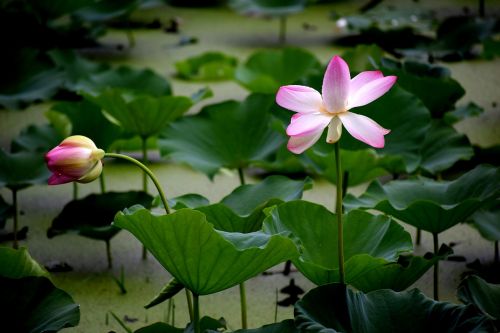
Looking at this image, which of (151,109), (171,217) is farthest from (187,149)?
(171,217)

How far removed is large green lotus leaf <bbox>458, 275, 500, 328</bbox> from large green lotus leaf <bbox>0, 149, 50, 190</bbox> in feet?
3.15

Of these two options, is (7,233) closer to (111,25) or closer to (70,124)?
(70,124)

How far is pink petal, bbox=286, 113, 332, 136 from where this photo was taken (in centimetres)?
125

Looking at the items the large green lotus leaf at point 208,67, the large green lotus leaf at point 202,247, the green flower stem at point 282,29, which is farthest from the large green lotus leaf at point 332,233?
the green flower stem at point 282,29

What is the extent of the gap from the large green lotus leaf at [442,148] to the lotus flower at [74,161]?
0.95m

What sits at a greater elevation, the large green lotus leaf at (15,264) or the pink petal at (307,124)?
the pink petal at (307,124)

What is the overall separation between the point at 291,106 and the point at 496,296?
44 centimetres

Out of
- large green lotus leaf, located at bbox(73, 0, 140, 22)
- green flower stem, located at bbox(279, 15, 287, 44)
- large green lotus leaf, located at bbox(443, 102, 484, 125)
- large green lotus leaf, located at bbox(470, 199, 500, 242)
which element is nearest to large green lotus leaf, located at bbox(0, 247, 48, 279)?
large green lotus leaf, located at bbox(470, 199, 500, 242)

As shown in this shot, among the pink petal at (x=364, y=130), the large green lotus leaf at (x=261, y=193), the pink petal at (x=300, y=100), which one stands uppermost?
the pink petal at (x=300, y=100)

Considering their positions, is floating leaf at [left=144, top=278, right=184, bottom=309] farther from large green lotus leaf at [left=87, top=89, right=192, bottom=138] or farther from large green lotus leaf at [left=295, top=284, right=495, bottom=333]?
large green lotus leaf at [left=87, top=89, right=192, bottom=138]

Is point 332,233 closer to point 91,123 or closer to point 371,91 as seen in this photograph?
point 371,91

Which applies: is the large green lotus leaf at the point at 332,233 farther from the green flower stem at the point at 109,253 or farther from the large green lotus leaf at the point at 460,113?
the large green lotus leaf at the point at 460,113

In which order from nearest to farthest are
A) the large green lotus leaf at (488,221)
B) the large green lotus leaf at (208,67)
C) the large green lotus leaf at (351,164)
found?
the large green lotus leaf at (488,221) → the large green lotus leaf at (351,164) → the large green lotus leaf at (208,67)

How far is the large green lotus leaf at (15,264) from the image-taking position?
4.91 feet
